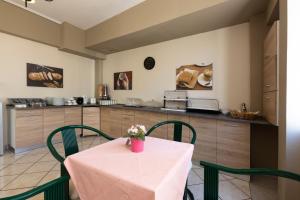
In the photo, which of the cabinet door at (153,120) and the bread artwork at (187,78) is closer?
the cabinet door at (153,120)

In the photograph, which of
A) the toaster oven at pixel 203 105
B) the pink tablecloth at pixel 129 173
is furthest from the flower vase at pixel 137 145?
the toaster oven at pixel 203 105

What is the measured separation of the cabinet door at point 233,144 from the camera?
Answer: 6.73ft

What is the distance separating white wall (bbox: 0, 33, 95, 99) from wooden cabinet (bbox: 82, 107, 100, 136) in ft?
2.44

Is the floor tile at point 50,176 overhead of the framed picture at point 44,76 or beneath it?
beneath

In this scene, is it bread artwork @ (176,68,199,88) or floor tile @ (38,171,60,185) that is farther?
bread artwork @ (176,68,199,88)

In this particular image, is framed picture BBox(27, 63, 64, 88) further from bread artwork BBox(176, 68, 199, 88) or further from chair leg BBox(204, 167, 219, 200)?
chair leg BBox(204, 167, 219, 200)

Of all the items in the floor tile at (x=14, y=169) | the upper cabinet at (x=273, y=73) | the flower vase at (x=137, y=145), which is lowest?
the floor tile at (x=14, y=169)

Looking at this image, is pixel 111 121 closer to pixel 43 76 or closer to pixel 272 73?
pixel 43 76

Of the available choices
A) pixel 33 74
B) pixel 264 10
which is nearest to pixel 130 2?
pixel 264 10

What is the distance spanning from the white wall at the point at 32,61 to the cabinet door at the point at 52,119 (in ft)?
1.95

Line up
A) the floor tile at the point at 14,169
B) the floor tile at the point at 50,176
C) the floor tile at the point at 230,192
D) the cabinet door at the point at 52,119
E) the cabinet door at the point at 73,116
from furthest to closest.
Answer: the cabinet door at the point at 73,116, the cabinet door at the point at 52,119, the floor tile at the point at 14,169, the floor tile at the point at 50,176, the floor tile at the point at 230,192

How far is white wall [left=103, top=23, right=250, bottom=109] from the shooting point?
8.48 feet

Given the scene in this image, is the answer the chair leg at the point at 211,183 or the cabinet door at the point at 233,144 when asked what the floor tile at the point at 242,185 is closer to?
the cabinet door at the point at 233,144

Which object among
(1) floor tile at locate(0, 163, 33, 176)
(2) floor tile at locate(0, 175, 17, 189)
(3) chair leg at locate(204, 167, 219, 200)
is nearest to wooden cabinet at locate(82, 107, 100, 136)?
(1) floor tile at locate(0, 163, 33, 176)
